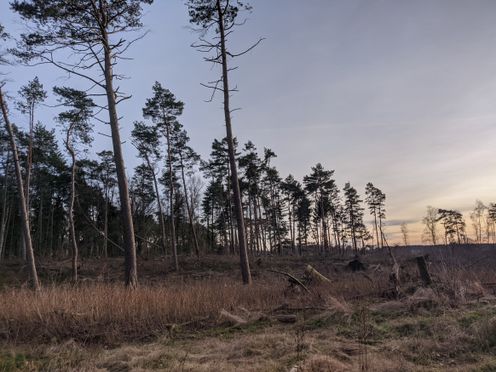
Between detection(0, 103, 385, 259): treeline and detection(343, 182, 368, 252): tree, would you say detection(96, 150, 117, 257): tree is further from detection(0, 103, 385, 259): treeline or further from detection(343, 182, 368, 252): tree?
detection(343, 182, 368, 252): tree

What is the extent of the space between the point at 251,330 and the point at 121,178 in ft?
23.9

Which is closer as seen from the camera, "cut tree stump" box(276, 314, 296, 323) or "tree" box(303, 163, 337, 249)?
"cut tree stump" box(276, 314, 296, 323)

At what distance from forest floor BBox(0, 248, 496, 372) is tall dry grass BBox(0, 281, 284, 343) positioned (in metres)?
0.02

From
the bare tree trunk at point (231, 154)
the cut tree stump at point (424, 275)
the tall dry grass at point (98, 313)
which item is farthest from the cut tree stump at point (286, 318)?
the bare tree trunk at point (231, 154)

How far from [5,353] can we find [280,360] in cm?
418

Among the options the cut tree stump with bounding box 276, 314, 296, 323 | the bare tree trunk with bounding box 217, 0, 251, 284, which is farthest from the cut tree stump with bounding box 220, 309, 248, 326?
the bare tree trunk with bounding box 217, 0, 251, 284

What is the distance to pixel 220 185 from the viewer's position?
138 ft

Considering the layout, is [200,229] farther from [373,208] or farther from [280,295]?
[280,295]

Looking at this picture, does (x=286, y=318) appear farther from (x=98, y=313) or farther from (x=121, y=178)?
(x=121, y=178)

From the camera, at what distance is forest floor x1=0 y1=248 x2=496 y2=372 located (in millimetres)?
4777

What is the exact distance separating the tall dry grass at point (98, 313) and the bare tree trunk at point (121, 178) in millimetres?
3040

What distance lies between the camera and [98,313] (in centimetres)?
744

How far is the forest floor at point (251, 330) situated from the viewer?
15.7 ft

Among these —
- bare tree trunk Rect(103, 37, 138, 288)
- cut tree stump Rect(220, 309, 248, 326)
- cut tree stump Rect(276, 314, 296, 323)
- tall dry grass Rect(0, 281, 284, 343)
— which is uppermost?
bare tree trunk Rect(103, 37, 138, 288)
